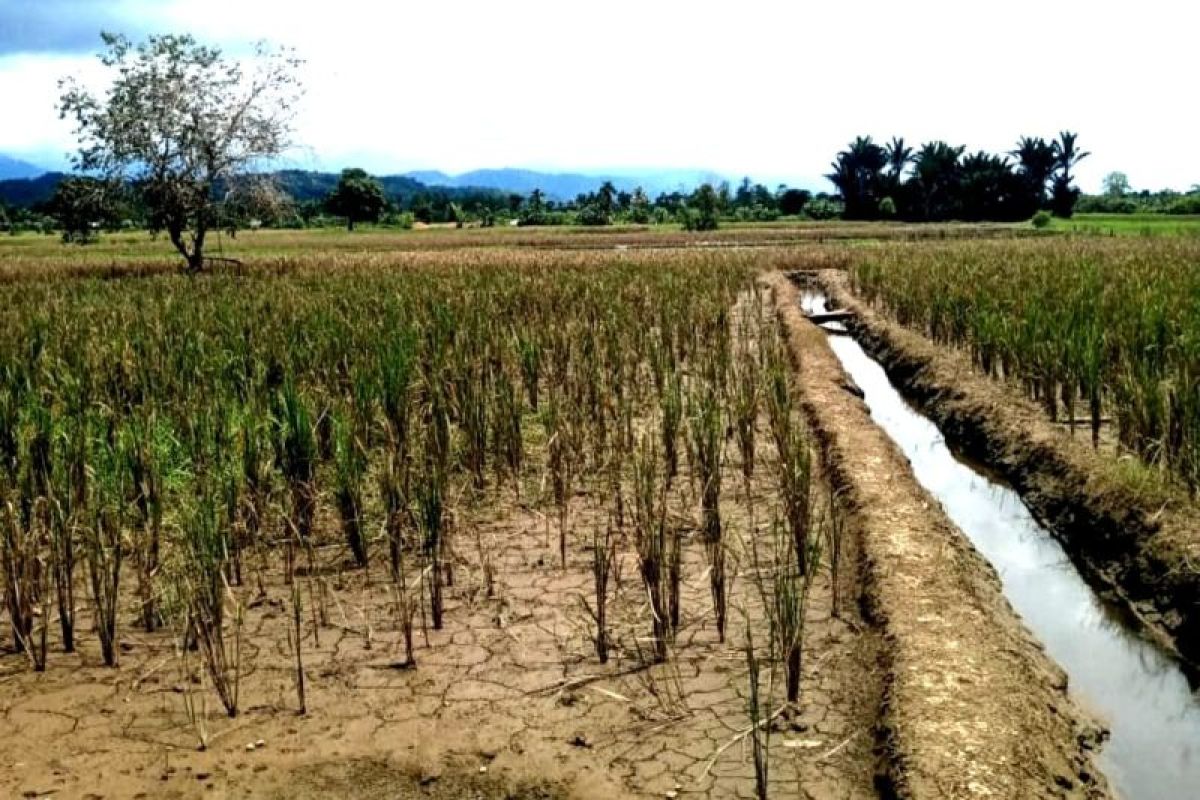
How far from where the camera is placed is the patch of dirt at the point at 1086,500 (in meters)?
4.89

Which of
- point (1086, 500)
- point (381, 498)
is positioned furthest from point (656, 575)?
point (1086, 500)

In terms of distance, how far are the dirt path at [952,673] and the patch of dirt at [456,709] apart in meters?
0.15

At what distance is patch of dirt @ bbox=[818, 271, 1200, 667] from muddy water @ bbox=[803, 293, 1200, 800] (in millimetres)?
118

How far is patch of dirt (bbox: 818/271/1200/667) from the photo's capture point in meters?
4.89

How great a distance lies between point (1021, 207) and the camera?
60.0 meters

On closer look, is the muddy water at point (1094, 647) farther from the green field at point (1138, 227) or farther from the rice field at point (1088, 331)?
the green field at point (1138, 227)

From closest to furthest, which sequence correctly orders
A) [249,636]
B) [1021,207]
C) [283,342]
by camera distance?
[249,636] < [283,342] < [1021,207]

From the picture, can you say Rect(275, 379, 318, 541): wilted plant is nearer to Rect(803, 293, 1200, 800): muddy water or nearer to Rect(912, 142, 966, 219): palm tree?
Rect(803, 293, 1200, 800): muddy water

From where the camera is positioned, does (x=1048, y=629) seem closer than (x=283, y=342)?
Yes

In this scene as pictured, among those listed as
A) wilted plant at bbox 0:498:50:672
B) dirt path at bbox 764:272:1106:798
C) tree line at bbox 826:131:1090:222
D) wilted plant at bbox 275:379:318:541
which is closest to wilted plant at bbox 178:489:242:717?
wilted plant at bbox 0:498:50:672

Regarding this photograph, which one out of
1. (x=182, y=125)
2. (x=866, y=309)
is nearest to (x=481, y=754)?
(x=866, y=309)

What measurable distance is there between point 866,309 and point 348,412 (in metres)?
11.7

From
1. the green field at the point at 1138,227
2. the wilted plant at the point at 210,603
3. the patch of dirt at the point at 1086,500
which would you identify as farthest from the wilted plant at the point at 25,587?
the green field at the point at 1138,227

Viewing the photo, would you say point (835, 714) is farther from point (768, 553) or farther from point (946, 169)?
point (946, 169)
